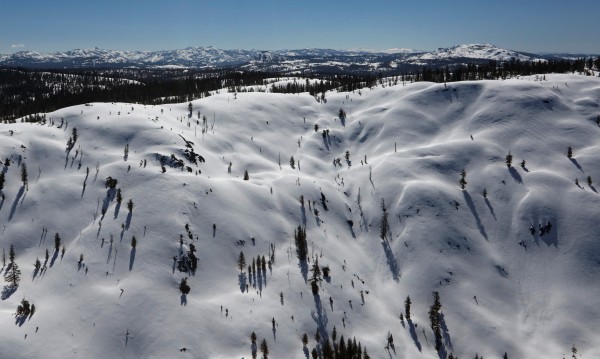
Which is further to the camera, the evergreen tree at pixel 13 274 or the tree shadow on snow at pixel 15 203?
the tree shadow on snow at pixel 15 203

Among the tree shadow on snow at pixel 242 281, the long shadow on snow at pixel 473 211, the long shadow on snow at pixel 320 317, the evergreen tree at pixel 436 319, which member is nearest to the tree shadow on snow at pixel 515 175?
the long shadow on snow at pixel 473 211

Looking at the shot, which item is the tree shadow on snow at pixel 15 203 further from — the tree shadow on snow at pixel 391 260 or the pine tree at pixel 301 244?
the tree shadow on snow at pixel 391 260

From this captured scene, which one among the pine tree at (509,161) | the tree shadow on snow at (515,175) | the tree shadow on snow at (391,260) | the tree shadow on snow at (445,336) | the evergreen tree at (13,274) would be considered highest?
the pine tree at (509,161)

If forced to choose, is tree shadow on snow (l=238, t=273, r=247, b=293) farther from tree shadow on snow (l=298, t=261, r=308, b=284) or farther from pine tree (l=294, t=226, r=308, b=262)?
pine tree (l=294, t=226, r=308, b=262)

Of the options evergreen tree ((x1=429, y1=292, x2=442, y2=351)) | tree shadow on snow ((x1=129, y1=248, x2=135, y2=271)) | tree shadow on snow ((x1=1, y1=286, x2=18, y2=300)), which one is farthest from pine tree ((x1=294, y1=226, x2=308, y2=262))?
tree shadow on snow ((x1=1, y1=286, x2=18, y2=300))

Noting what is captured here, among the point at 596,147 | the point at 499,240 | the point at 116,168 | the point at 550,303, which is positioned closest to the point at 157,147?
the point at 116,168

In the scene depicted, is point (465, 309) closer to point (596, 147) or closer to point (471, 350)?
point (471, 350)
